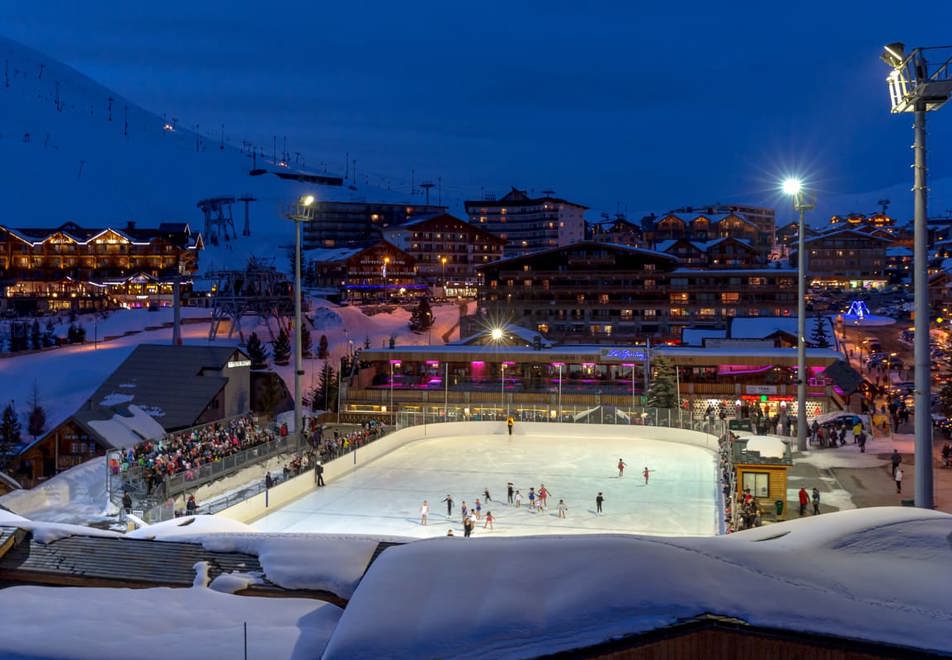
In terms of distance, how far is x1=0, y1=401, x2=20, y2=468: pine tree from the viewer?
32.1 meters

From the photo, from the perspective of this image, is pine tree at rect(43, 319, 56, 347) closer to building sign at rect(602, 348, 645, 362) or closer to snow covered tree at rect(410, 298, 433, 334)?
snow covered tree at rect(410, 298, 433, 334)

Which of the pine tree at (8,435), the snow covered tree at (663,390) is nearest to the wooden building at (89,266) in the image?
the pine tree at (8,435)

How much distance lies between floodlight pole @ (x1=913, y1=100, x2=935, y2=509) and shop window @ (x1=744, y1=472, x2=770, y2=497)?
1054cm

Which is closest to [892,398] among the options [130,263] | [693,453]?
[693,453]

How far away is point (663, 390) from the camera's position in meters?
36.2

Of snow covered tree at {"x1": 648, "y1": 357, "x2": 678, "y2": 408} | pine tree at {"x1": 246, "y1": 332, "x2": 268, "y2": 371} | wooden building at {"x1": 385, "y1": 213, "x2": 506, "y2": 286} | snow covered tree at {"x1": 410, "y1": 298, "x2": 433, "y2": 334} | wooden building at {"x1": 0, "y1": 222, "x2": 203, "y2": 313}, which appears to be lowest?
snow covered tree at {"x1": 648, "y1": 357, "x2": 678, "y2": 408}

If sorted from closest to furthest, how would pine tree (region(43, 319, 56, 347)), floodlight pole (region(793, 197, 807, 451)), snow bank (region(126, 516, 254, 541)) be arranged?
snow bank (region(126, 516, 254, 541))
floodlight pole (region(793, 197, 807, 451))
pine tree (region(43, 319, 56, 347))

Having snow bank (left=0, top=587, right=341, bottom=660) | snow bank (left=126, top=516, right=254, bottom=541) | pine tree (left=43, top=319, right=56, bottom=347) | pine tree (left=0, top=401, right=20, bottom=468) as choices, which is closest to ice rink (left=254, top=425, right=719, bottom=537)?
snow bank (left=126, top=516, right=254, bottom=541)

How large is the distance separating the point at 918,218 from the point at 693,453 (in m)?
20.0

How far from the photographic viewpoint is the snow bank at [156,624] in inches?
308

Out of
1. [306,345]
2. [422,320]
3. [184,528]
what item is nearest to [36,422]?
[306,345]

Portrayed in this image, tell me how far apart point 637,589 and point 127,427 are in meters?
28.3

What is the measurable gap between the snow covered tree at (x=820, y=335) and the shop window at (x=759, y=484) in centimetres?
3671

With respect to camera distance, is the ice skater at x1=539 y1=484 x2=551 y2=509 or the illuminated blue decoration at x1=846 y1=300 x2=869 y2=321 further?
the illuminated blue decoration at x1=846 y1=300 x2=869 y2=321
